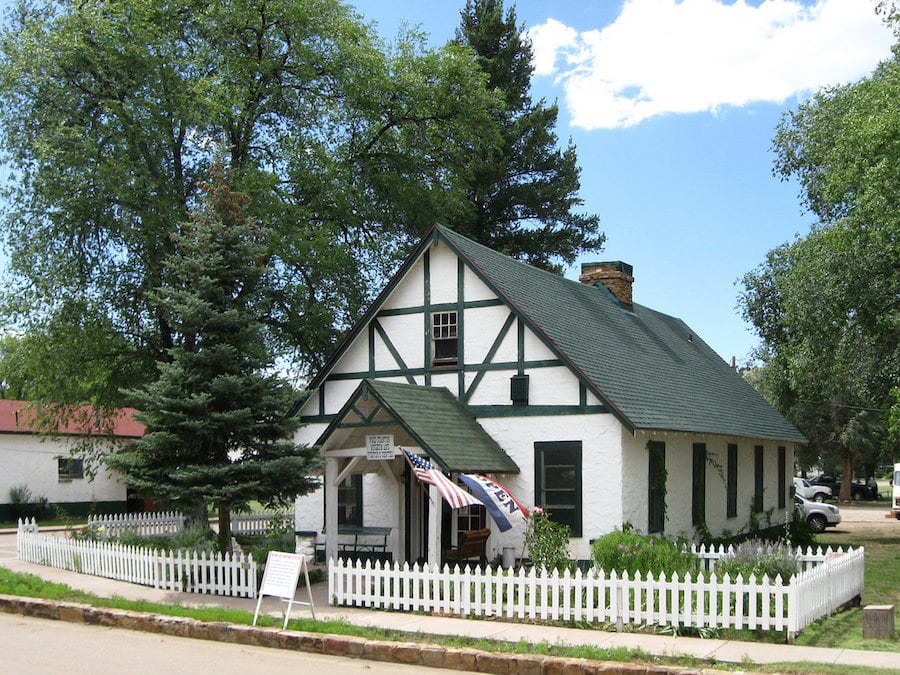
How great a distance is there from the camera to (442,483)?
14688mm

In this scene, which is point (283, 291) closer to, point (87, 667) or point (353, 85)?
point (353, 85)

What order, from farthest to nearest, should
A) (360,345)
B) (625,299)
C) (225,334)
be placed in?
(625,299), (360,345), (225,334)

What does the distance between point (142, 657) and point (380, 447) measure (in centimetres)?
565

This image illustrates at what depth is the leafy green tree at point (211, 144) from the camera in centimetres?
2461

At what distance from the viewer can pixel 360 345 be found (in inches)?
824

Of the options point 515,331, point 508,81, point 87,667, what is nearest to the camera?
point 87,667

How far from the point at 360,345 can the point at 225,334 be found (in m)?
4.08

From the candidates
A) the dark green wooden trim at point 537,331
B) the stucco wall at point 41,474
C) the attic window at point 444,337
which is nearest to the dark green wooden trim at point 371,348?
the attic window at point 444,337

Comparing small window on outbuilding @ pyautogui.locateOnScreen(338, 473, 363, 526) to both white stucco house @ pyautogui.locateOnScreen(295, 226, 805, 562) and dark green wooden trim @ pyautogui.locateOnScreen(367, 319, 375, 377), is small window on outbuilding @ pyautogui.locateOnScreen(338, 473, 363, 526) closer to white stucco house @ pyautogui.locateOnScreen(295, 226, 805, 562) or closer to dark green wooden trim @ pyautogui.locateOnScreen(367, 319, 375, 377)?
white stucco house @ pyautogui.locateOnScreen(295, 226, 805, 562)

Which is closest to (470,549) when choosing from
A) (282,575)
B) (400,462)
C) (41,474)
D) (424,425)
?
(424,425)

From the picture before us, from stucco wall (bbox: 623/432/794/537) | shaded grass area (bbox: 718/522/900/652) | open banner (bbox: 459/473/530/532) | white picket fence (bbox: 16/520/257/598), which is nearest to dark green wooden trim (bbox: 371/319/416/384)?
open banner (bbox: 459/473/530/532)

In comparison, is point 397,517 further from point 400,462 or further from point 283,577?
point 283,577

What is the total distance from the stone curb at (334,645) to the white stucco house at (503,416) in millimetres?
3306

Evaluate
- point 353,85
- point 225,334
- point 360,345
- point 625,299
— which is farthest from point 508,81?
point 225,334
